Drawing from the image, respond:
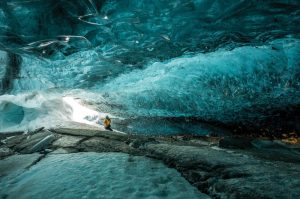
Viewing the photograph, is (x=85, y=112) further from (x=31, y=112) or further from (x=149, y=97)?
(x=31, y=112)

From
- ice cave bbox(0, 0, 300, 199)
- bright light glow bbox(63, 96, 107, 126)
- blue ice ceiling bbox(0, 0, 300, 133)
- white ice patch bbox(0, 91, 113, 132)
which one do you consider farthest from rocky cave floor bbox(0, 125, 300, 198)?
bright light glow bbox(63, 96, 107, 126)

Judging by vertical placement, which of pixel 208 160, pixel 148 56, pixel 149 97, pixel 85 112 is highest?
pixel 148 56

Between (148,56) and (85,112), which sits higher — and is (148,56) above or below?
above

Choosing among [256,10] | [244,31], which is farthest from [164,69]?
[256,10]

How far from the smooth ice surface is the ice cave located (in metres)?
0.01

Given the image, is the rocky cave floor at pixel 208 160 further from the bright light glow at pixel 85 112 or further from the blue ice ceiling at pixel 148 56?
the bright light glow at pixel 85 112

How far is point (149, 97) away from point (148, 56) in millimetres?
2845

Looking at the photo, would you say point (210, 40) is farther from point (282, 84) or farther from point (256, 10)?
point (282, 84)

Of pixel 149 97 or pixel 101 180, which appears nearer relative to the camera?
pixel 101 180

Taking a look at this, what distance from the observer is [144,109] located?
1222 centimetres

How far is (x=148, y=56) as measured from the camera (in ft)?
28.7

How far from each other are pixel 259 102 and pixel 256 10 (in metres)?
6.83

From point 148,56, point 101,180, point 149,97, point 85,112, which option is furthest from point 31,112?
point 101,180

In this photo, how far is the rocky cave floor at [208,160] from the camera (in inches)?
70.1
